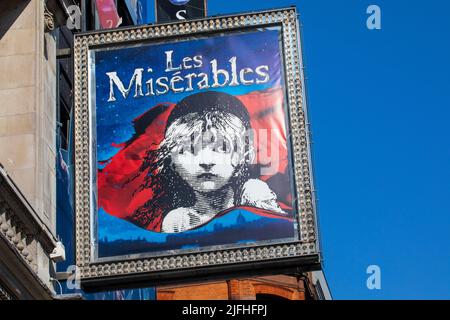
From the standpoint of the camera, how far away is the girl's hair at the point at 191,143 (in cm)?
1962

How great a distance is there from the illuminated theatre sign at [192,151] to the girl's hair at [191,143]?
2 cm

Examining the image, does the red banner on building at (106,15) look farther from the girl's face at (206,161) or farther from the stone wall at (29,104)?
the girl's face at (206,161)

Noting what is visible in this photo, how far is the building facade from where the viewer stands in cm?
2041

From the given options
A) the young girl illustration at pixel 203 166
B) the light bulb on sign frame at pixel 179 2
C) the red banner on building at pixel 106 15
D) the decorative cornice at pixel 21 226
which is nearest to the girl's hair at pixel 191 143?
the young girl illustration at pixel 203 166

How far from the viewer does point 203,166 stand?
65.0 feet

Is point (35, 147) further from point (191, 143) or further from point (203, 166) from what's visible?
point (203, 166)

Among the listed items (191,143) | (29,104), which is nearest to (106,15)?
(29,104)

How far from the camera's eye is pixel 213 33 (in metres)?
20.8

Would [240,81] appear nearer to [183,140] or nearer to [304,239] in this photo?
[183,140]

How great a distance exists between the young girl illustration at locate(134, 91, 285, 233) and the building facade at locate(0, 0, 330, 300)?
213 centimetres

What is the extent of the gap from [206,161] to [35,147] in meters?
4.32
